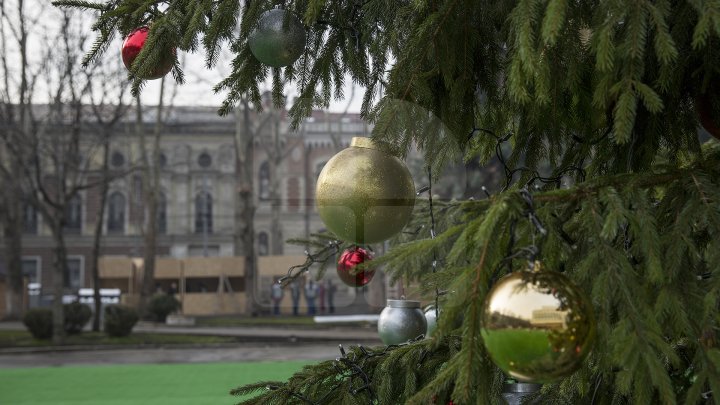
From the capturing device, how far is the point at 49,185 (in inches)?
1666

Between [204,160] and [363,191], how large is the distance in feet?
145

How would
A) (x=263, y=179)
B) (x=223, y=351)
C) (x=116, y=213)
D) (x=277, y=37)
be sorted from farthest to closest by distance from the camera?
(x=116, y=213) < (x=263, y=179) < (x=223, y=351) < (x=277, y=37)

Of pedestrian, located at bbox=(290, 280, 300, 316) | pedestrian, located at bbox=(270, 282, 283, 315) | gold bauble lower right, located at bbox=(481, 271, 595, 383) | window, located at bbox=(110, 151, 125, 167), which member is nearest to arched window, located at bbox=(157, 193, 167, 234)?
window, located at bbox=(110, 151, 125, 167)

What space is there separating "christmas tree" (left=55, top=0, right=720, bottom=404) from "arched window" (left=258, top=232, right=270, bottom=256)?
41992 mm

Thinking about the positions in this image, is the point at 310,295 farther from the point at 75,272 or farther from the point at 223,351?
the point at 75,272

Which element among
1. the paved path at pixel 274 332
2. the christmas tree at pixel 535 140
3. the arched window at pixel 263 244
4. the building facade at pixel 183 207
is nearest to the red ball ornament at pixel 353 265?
the christmas tree at pixel 535 140

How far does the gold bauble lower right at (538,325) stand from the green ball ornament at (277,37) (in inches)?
55.0

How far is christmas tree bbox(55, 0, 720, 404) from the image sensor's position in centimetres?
194

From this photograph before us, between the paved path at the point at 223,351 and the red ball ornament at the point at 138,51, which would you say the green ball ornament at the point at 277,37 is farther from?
the paved path at the point at 223,351

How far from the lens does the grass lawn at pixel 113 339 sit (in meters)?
21.4

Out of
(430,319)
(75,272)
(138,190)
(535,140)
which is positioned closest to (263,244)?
(138,190)

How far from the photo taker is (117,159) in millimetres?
44375

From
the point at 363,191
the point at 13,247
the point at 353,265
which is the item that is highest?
the point at 13,247

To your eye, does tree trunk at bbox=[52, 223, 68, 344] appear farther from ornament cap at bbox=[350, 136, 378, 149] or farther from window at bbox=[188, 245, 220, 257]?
window at bbox=[188, 245, 220, 257]
